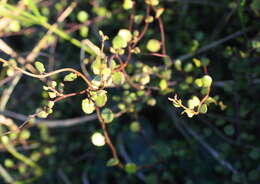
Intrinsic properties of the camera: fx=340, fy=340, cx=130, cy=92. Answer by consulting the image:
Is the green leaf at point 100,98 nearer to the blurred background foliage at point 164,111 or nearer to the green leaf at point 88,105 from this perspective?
the green leaf at point 88,105

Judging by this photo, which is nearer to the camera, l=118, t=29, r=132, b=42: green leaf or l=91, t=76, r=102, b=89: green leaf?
l=91, t=76, r=102, b=89: green leaf

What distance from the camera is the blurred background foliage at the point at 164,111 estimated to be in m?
1.03

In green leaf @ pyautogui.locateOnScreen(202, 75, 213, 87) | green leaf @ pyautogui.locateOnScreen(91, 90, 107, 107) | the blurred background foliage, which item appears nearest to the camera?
green leaf @ pyautogui.locateOnScreen(91, 90, 107, 107)

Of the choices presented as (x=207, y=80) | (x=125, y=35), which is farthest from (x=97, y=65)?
(x=207, y=80)

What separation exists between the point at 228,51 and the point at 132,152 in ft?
1.83

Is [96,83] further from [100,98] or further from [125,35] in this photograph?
[125,35]

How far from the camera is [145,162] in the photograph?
50.0 inches

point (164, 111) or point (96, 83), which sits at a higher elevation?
point (164, 111)

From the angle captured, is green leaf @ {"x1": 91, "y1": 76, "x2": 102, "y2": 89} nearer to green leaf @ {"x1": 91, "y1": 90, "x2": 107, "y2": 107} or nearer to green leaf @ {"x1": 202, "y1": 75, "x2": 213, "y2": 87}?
green leaf @ {"x1": 91, "y1": 90, "x2": 107, "y2": 107}

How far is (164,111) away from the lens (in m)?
1.31

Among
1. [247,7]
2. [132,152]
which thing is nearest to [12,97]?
[132,152]

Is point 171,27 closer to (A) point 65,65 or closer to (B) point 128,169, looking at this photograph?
(A) point 65,65

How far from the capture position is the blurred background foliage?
1034 millimetres

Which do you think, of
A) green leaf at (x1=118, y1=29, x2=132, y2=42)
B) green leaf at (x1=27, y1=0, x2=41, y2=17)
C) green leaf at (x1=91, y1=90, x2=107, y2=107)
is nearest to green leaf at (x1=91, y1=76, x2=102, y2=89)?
green leaf at (x1=91, y1=90, x2=107, y2=107)
